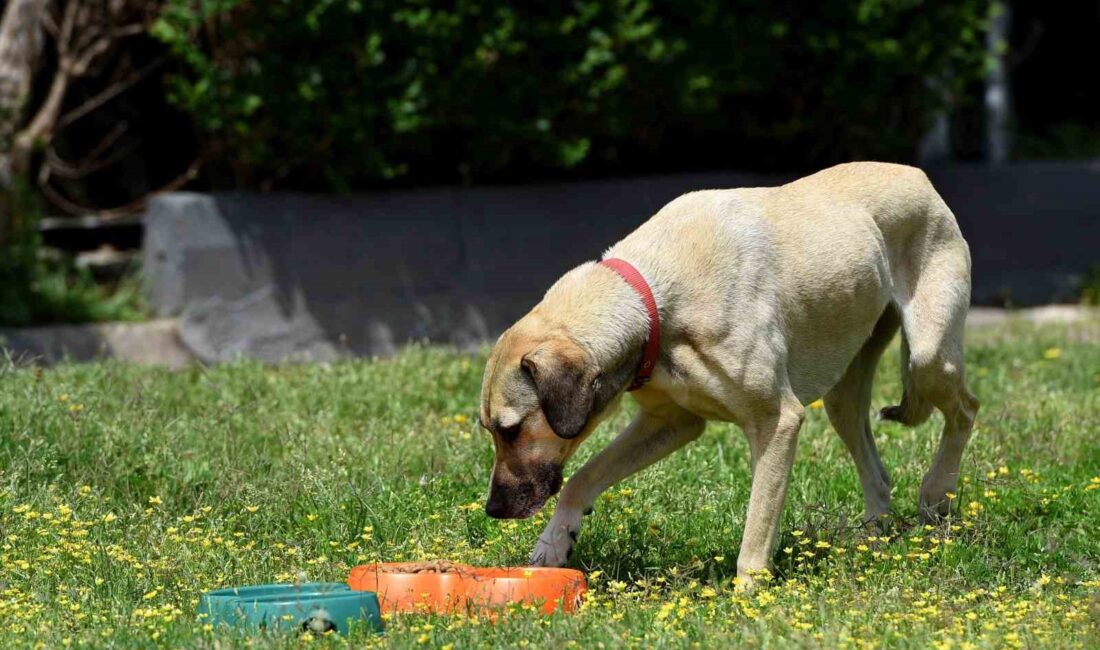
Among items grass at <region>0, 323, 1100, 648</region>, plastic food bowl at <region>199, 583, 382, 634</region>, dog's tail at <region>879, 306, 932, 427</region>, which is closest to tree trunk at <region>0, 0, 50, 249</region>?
grass at <region>0, 323, 1100, 648</region>

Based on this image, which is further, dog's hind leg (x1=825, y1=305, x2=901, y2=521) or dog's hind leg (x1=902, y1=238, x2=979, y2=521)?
dog's hind leg (x1=825, y1=305, x2=901, y2=521)

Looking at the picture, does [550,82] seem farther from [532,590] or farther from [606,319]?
[532,590]

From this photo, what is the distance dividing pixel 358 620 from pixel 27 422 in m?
2.59

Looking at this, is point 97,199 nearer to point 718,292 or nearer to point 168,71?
point 168,71

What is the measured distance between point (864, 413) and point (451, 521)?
1703 mm

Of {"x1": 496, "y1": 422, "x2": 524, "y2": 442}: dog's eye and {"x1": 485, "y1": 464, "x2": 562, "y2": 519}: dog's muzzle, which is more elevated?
{"x1": 496, "y1": 422, "x2": 524, "y2": 442}: dog's eye

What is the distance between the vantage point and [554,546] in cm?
546

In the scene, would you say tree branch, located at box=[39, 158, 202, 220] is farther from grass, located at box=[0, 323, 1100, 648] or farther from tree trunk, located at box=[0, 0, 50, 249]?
grass, located at box=[0, 323, 1100, 648]

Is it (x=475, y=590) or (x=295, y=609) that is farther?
(x=475, y=590)

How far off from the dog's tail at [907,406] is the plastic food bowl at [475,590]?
181cm

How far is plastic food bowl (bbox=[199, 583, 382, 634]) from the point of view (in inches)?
173

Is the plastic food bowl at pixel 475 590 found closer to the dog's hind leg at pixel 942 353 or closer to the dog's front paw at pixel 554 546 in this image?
the dog's front paw at pixel 554 546

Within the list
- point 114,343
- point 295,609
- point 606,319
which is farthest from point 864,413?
A: point 114,343

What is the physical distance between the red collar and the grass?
0.67m
